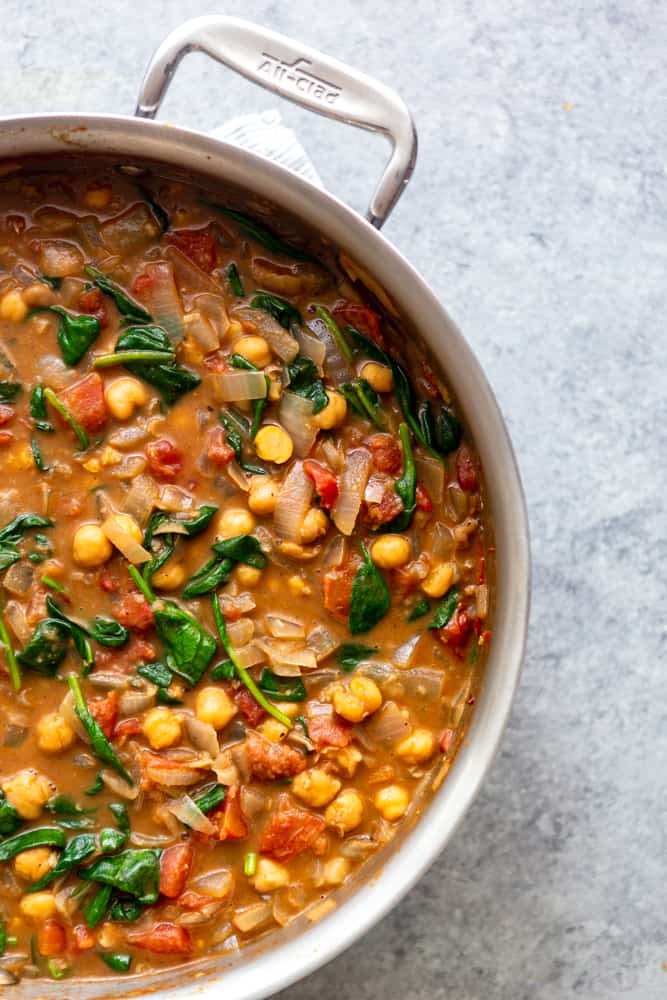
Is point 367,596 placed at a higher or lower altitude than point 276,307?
lower

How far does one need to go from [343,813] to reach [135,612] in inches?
36.9

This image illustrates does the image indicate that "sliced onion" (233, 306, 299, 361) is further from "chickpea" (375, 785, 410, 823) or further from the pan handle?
"chickpea" (375, 785, 410, 823)

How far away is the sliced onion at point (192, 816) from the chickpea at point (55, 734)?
→ 1.30ft

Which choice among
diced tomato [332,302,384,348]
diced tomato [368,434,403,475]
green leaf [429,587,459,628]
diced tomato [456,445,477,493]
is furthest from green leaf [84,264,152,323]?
green leaf [429,587,459,628]

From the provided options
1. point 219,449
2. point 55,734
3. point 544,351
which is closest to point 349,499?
point 219,449

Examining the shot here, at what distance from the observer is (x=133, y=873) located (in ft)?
12.3

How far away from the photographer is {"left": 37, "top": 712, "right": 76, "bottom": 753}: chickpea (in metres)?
3.70

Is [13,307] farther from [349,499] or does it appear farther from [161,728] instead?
[161,728]

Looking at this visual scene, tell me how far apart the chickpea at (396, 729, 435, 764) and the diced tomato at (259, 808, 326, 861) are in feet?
1.14

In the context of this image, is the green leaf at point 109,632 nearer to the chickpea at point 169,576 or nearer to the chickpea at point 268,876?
the chickpea at point 169,576

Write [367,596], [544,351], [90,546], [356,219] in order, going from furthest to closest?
[544,351] → [367,596] → [90,546] → [356,219]

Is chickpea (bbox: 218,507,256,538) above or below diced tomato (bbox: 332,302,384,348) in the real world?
below

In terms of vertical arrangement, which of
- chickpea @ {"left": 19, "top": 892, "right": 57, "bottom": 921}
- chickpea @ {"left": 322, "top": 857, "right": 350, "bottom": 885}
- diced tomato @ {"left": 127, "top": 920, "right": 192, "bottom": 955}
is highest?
chickpea @ {"left": 322, "top": 857, "right": 350, "bottom": 885}

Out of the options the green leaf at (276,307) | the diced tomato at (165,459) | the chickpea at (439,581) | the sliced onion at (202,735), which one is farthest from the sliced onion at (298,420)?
the sliced onion at (202,735)
